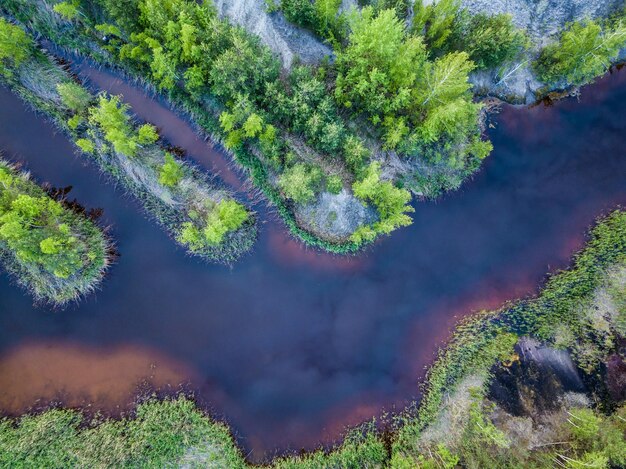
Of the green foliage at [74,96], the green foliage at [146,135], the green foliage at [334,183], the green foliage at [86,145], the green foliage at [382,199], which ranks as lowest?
the green foliage at [86,145]

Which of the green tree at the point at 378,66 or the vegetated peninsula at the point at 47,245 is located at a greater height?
the green tree at the point at 378,66

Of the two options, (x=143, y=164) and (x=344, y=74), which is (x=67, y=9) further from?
(x=344, y=74)

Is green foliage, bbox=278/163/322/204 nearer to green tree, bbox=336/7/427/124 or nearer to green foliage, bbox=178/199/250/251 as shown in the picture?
green foliage, bbox=178/199/250/251

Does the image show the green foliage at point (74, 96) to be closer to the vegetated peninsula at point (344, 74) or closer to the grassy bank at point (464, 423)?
the vegetated peninsula at point (344, 74)

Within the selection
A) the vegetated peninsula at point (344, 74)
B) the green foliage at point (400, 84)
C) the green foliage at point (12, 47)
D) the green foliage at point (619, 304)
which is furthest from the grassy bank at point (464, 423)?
the green foliage at point (12, 47)

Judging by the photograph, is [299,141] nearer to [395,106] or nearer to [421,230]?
[395,106]

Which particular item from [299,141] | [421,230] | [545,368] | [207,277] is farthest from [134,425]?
[545,368]

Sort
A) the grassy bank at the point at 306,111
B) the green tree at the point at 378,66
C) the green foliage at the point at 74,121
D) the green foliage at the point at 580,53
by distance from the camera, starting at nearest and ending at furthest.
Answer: the green tree at the point at 378,66
the grassy bank at the point at 306,111
the green foliage at the point at 580,53
the green foliage at the point at 74,121
